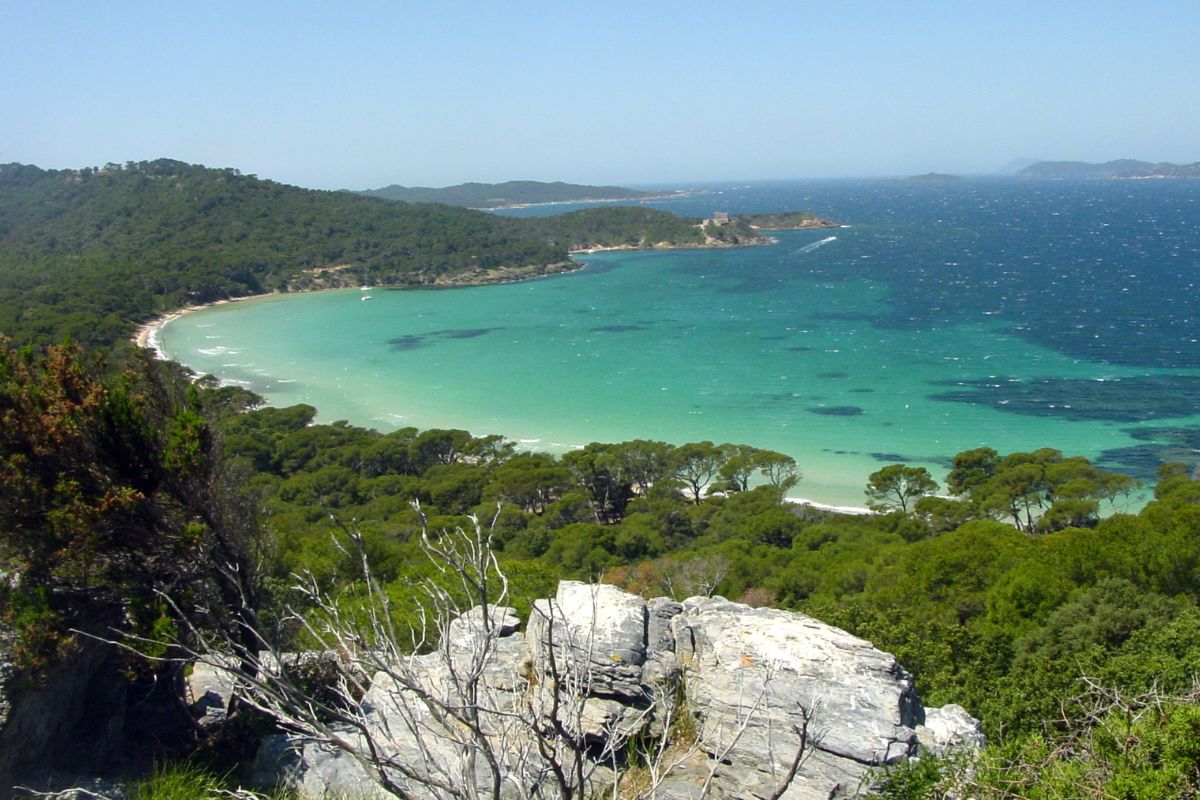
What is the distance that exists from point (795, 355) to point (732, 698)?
135 ft

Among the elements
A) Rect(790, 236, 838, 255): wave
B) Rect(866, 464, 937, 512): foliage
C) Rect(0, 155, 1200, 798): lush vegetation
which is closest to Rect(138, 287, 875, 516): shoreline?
Rect(866, 464, 937, 512): foliage

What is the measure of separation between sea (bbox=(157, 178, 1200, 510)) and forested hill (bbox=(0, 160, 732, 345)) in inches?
184

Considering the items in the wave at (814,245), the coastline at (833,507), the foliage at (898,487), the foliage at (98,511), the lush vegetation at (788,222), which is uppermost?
the lush vegetation at (788,222)

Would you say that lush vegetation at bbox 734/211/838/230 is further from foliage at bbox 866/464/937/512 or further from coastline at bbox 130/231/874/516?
foliage at bbox 866/464/937/512

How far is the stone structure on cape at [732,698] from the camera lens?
5.87 meters

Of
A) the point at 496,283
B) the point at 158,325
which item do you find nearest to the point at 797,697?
the point at 158,325

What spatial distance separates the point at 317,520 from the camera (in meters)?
22.5

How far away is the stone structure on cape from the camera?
5867 millimetres

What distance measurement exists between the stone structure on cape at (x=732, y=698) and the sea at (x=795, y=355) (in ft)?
65.4

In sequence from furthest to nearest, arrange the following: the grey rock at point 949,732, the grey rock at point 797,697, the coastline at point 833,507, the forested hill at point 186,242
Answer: the forested hill at point 186,242 → the coastline at point 833,507 → the grey rock at point 949,732 → the grey rock at point 797,697

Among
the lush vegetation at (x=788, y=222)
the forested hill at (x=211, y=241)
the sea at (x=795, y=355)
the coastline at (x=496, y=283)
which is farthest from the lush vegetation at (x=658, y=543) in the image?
the lush vegetation at (x=788, y=222)

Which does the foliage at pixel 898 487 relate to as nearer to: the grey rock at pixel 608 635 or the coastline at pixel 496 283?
the coastline at pixel 496 283

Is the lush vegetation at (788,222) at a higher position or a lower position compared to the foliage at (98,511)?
higher

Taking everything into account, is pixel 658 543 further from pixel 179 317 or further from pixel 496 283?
pixel 496 283
